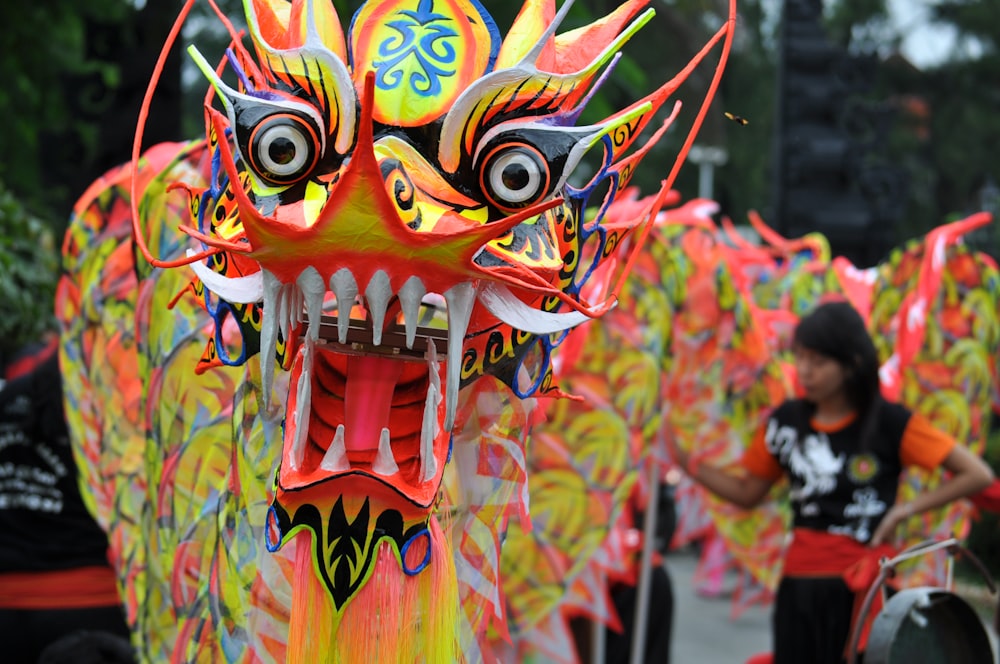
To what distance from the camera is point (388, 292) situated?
1804mm

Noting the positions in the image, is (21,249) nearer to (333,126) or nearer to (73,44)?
(333,126)

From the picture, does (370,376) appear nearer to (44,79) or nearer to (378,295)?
(378,295)

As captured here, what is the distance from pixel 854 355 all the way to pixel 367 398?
256 centimetres

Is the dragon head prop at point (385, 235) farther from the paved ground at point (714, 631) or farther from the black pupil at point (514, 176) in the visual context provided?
the paved ground at point (714, 631)

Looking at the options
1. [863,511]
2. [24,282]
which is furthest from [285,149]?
[24,282]

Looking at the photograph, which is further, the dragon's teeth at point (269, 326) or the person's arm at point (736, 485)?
the person's arm at point (736, 485)

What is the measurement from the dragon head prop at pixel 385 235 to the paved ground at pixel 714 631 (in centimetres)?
584

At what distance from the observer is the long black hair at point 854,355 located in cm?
416

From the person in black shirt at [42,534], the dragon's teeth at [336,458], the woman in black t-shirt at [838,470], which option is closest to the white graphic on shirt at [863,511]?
the woman in black t-shirt at [838,470]

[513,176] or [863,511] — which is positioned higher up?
[513,176]

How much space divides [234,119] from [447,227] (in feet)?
1.18

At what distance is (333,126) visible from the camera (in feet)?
6.36

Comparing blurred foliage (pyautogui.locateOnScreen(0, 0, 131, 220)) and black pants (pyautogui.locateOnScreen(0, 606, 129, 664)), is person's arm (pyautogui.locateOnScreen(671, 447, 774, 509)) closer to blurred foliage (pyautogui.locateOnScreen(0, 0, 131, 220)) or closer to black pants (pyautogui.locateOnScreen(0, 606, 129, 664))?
black pants (pyautogui.locateOnScreen(0, 606, 129, 664))

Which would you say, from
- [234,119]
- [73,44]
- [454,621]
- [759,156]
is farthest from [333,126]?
[759,156]
